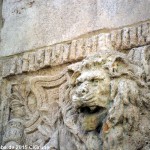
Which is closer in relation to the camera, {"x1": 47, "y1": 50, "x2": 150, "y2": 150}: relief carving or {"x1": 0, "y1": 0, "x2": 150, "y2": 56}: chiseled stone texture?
{"x1": 47, "y1": 50, "x2": 150, "y2": 150}: relief carving

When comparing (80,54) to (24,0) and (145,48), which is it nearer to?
(145,48)

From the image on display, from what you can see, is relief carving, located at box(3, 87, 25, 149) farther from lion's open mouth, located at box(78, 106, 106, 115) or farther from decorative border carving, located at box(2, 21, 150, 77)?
lion's open mouth, located at box(78, 106, 106, 115)

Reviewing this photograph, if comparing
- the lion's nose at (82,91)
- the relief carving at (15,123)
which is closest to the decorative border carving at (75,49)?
the relief carving at (15,123)

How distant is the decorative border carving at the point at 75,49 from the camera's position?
2.91m

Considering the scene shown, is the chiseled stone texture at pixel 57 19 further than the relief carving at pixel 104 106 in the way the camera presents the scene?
Yes

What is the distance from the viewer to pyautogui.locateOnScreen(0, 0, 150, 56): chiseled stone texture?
3.06 m

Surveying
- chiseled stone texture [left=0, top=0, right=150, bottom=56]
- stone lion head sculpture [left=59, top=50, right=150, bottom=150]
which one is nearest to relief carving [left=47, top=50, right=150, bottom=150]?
stone lion head sculpture [left=59, top=50, right=150, bottom=150]

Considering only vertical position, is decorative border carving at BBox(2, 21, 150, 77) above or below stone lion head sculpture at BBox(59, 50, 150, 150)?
above

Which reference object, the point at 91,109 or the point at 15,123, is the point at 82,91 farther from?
the point at 15,123

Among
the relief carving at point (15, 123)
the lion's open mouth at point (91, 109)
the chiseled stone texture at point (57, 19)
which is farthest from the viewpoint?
the relief carving at point (15, 123)

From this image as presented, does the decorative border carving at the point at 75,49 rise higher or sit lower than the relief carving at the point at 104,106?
higher

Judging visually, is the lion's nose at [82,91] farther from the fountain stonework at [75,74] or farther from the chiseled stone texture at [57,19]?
the chiseled stone texture at [57,19]

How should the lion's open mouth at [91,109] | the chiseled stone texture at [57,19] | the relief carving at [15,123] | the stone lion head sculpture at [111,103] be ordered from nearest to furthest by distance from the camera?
the stone lion head sculpture at [111,103] → the lion's open mouth at [91,109] → the chiseled stone texture at [57,19] → the relief carving at [15,123]

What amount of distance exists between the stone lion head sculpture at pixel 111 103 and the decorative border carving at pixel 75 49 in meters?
0.24
